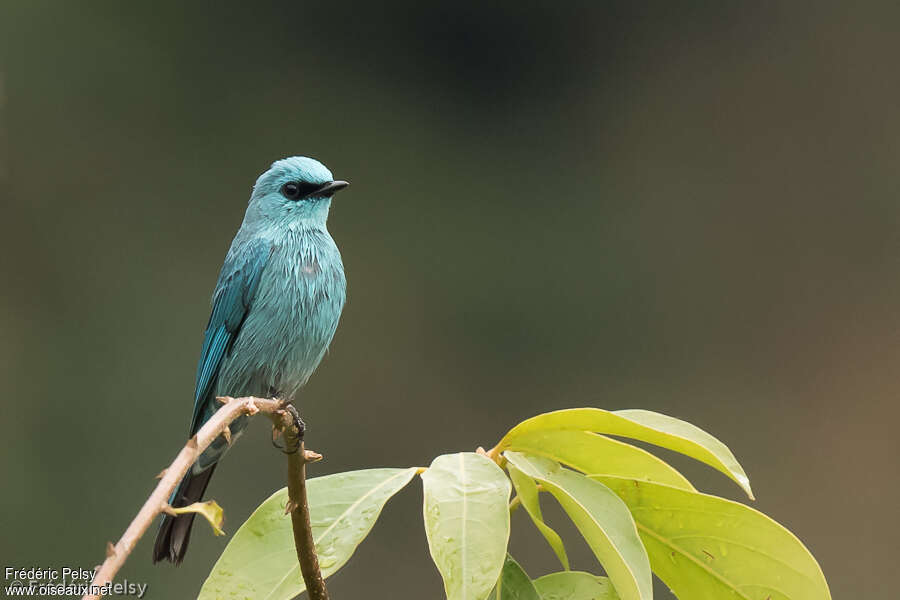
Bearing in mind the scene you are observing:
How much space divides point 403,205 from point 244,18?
5.27 ft

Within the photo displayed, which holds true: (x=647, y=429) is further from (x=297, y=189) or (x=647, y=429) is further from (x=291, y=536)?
(x=297, y=189)

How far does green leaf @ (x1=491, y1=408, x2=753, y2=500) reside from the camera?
107 cm

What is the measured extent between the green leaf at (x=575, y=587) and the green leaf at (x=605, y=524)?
9 centimetres

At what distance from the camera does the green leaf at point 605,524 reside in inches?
38.5

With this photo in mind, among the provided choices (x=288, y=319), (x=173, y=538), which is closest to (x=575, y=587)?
(x=173, y=538)

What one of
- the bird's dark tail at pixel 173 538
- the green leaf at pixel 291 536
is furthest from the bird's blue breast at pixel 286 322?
the green leaf at pixel 291 536

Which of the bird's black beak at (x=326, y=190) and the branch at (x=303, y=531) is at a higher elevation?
the bird's black beak at (x=326, y=190)

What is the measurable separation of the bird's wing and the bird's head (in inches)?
3.8

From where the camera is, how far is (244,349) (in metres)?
2.50

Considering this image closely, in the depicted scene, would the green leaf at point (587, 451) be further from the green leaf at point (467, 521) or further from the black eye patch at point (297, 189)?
the black eye patch at point (297, 189)

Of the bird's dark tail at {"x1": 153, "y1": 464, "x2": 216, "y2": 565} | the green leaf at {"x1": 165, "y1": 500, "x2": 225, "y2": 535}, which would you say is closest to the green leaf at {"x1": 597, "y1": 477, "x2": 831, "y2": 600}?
the green leaf at {"x1": 165, "y1": 500, "x2": 225, "y2": 535}

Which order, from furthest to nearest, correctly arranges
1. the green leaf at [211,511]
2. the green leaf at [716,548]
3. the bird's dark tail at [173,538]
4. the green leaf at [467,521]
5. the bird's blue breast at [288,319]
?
the bird's blue breast at [288,319] → the bird's dark tail at [173,538] → the green leaf at [716,548] → the green leaf at [467,521] → the green leaf at [211,511]

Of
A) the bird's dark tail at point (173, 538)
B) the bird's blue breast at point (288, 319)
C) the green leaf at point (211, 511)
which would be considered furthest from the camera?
the bird's blue breast at point (288, 319)

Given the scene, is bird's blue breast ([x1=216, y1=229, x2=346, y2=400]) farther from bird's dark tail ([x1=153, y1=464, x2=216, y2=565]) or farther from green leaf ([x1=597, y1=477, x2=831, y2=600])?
green leaf ([x1=597, y1=477, x2=831, y2=600])
